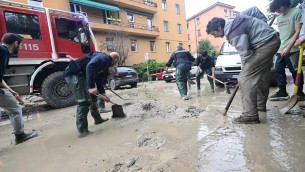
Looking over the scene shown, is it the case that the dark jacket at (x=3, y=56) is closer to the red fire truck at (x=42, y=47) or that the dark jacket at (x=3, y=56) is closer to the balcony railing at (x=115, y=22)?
the red fire truck at (x=42, y=47)

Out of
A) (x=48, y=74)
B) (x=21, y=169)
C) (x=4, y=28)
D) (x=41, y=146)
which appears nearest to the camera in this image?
(x=21, y=169)

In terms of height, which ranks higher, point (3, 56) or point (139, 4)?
point (139, 4)

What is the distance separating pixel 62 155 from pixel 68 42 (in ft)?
15.8

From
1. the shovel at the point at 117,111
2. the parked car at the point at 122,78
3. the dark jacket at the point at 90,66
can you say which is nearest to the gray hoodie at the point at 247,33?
the dark jacket at the point at 90,66

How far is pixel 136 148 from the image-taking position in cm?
262

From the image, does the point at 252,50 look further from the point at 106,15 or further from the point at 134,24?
the point at 134,24

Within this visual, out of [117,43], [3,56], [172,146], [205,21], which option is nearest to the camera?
[172,146]

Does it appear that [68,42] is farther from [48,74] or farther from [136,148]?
[136,148]

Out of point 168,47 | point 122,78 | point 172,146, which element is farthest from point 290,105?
point 168,47

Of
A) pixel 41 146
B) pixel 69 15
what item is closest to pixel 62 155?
pixel 41 146

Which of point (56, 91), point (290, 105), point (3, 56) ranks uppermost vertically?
point (3, 56)

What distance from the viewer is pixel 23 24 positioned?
19.7 feet

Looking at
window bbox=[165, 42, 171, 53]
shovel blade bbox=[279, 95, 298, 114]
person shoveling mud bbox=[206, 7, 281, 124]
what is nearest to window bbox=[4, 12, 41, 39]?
person shoveling mud bbox=[206, 7, 281, 124]

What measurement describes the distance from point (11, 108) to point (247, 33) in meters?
3.64
